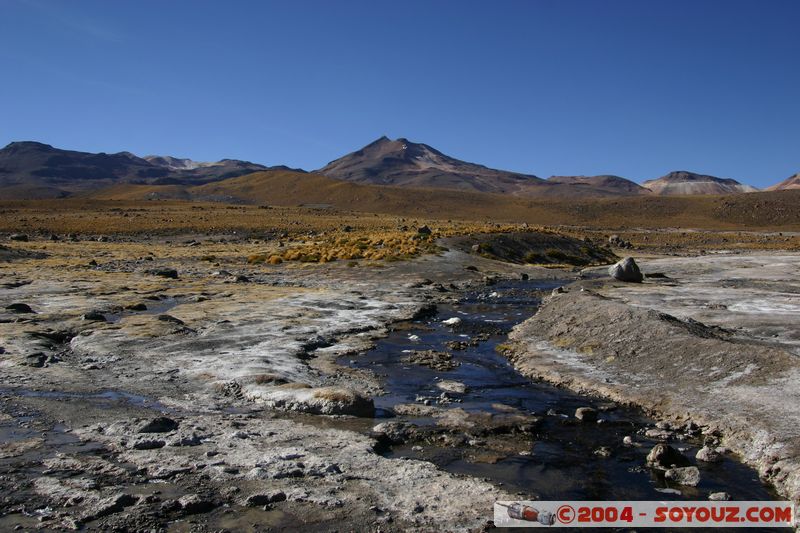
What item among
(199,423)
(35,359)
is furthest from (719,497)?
(35,359)

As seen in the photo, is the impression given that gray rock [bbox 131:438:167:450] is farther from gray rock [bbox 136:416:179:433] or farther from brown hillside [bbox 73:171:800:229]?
brown hillside [bbox 73:171:800:229]

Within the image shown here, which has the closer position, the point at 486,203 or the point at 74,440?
the point at 74,440

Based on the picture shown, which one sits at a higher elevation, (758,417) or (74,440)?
(758,417)

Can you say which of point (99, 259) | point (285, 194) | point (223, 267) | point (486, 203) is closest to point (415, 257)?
point (223, 267)

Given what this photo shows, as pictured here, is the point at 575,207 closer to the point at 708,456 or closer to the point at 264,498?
the point at 708,456

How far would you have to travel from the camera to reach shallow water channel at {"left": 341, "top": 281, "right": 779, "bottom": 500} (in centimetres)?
940

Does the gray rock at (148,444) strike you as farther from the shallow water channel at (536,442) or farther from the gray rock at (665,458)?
the gray rock at (665,458)

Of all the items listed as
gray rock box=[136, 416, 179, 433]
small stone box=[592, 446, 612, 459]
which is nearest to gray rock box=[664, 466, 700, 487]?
small stone box=[592, 446, 612, 459]

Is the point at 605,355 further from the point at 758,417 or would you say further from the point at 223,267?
the point at 223,267

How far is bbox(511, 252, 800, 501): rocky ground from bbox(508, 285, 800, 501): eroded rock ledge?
0.07 ft

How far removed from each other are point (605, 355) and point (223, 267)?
36.7 metres

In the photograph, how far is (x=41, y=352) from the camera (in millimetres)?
17297

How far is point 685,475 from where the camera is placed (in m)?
9.61

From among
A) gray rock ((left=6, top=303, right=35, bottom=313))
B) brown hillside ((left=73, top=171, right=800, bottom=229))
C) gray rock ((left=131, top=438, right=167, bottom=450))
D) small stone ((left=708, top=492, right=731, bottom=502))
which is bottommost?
gray rock ((left=6, top=303, right=35, bottom=313))
